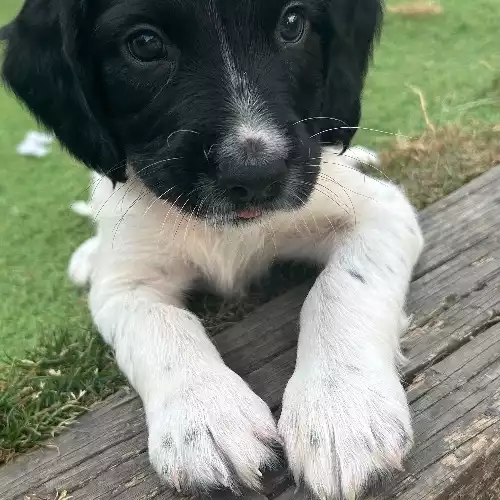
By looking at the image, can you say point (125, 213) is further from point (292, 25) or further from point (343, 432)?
point (343, 432)

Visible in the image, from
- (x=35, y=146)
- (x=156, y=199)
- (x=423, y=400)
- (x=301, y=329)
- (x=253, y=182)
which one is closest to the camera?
(x=253, y=182)

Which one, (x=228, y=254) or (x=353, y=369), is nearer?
(x=353, y=369)

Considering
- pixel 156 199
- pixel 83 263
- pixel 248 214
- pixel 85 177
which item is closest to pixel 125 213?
pixel 156 199

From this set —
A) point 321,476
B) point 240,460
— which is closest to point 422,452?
point 321,476

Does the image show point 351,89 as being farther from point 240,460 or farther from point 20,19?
point 240,460

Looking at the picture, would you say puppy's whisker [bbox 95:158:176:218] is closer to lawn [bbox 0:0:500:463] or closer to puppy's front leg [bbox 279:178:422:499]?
lawn [bbox 0:0:500:463]

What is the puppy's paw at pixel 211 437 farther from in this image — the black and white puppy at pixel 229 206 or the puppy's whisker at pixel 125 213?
the puppy's whisker at pixel 125 213
